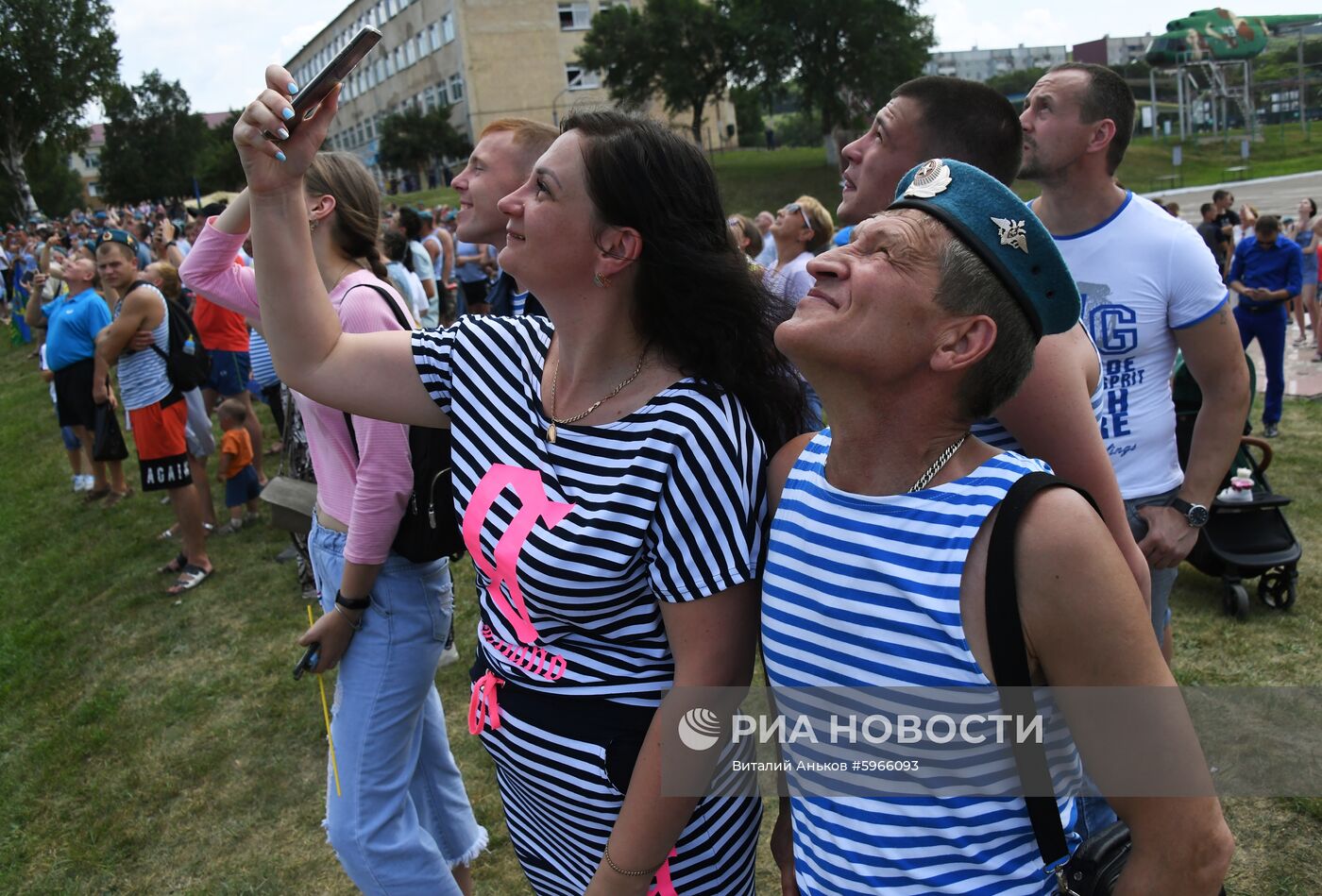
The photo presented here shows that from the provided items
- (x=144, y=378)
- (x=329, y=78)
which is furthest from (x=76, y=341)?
(x=329, y=78)

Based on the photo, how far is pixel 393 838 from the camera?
7.50 ft

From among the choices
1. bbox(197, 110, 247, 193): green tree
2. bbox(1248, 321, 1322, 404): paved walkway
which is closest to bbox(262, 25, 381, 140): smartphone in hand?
bbox(1248, 321, 1322, 404): paved walkway

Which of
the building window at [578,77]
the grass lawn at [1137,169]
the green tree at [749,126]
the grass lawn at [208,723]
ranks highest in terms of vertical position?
the building window at [578,77]

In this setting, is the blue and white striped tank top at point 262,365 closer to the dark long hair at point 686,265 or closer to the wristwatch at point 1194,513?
the dark long hair at point 686,265

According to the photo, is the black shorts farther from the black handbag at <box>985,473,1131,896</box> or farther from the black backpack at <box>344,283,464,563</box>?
the black handbag at <box>985,473,1131,896</box>

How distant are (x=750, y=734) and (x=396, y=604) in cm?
105

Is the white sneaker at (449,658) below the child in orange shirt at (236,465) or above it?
below

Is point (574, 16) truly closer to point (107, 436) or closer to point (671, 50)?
point (671, 50)

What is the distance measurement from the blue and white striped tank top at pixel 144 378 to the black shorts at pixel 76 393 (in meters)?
2.00

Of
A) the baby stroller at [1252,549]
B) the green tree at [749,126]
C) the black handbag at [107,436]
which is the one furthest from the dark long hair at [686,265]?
the green tree at [749,126]

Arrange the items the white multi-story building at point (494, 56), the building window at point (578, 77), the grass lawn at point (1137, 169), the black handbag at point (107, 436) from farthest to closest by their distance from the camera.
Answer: the building window at point (578, 77) → the white multi-story building at point (494, 56) → the grass lawn at point (1137, 169) → the black handbag at point (107, 436)

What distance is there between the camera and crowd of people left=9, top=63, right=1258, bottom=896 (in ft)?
4.25

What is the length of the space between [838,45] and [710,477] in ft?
166

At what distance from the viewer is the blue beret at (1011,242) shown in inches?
51.4
